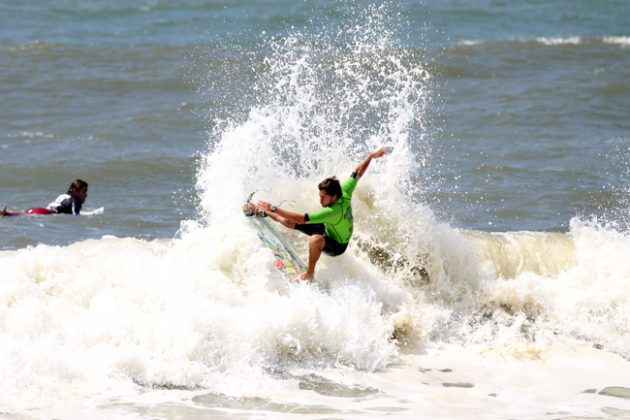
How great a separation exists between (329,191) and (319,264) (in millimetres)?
894

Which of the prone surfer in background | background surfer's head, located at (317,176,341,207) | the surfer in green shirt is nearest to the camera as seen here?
the surfer in green shirt

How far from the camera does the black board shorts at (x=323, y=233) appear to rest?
10.4m

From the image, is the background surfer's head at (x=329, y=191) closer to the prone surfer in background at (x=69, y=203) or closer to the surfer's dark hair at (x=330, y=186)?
the surfer's dark hair at (x=330, y=186)

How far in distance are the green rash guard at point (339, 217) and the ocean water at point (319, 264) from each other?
488mm

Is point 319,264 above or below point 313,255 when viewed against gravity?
below

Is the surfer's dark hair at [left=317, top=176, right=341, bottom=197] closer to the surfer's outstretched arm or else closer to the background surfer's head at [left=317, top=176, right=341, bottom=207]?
the background surfer's head at [left=317, top=176, right=341, bottom=207]

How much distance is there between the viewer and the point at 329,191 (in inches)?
405

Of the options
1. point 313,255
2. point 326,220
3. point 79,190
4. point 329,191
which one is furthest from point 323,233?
point 79,190

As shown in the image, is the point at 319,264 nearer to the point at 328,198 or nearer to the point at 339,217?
the point at 339,217

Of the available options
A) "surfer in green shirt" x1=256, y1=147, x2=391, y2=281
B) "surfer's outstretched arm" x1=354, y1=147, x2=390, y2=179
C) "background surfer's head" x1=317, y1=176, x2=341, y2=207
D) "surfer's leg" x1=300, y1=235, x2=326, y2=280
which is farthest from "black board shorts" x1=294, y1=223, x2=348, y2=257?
"surfer's outstretched arm" x1=354, y1=147, x2=390, y2=179

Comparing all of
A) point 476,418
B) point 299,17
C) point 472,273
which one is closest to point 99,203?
point 472,273

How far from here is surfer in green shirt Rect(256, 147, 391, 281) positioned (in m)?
10.2

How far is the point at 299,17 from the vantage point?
3128cm

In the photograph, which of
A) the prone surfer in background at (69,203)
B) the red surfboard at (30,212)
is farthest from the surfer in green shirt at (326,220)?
the prone surfer in background at (69,203)
